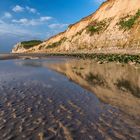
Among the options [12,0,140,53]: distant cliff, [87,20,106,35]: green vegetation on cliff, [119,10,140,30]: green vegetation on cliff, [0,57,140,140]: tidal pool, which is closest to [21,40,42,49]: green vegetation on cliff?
[12,0,140,53]: distant cliff

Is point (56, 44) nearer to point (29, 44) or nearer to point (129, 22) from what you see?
point (129, 22)

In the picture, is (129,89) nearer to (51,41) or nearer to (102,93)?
(102,93)

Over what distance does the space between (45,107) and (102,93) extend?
13.8ft

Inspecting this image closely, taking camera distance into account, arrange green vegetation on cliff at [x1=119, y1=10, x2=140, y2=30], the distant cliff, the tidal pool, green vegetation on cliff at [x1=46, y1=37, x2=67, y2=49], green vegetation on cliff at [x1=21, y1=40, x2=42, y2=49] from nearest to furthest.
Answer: the tidal pool, the distant cliff, green vegetation on cliff at [x1=119, y1=10, x2=140, y2=30], green vegetation on cliff at [x1=46, y1=37, x2=67, y2=49], green vegetation on cliff at [x1=21, y1=40, x2=42, y2=49]

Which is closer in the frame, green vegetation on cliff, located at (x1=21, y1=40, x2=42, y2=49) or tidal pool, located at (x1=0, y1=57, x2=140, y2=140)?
tidal pool, located at (x1=0, y1=57, x2=140, y2=140)

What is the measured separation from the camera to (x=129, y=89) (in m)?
16.6

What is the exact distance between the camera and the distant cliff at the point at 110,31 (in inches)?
2457

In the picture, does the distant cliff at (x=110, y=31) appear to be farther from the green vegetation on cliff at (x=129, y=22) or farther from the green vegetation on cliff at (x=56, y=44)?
the green vegetation on cliff at (x=56, y=44)

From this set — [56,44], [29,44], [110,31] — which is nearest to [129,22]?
[110,31]

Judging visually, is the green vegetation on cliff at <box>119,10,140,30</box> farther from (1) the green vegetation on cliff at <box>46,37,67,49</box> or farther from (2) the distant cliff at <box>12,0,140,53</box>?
(1) the green vegetation on cliff at <box>46,37,67,49</box>

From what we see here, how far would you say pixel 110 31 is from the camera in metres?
73.9

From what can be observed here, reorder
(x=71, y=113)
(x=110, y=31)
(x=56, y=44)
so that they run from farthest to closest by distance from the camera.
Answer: (x=56, y=44) → (x=110, y=31) → (x=71, y=113)

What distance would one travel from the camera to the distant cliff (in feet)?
205

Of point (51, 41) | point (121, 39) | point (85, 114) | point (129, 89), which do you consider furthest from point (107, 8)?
point (85, 114)
